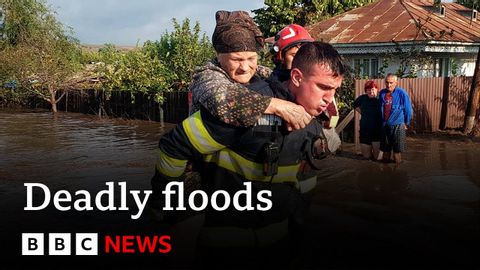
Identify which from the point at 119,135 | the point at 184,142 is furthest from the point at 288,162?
the point at 119,135

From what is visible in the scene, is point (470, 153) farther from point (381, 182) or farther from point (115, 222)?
point (115, 222)

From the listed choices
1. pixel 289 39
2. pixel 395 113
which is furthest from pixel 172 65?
pixel 289 39

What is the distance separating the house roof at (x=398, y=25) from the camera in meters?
19.4

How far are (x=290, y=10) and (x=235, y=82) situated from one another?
29281 millimetres

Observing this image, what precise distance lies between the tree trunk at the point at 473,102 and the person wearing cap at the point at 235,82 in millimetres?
11770

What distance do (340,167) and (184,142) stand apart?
26.8ft

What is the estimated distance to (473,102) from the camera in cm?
1253

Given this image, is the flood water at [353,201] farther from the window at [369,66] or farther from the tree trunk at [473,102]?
the window at [369,66]

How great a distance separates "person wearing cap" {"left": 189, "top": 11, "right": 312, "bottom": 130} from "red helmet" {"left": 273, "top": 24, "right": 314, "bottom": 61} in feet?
2.62

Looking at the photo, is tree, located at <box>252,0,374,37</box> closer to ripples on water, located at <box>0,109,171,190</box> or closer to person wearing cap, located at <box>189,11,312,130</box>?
ripples on water, located at <box>0,109,171,190</box>

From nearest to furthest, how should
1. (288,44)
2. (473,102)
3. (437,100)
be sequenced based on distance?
(288,44)
(473,102)
(437,100)

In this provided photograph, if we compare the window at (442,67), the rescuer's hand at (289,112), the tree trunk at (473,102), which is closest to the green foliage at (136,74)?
the tree trunk at (473,102)

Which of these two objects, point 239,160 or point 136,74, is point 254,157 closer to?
point 239,160

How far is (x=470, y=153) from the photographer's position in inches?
420
